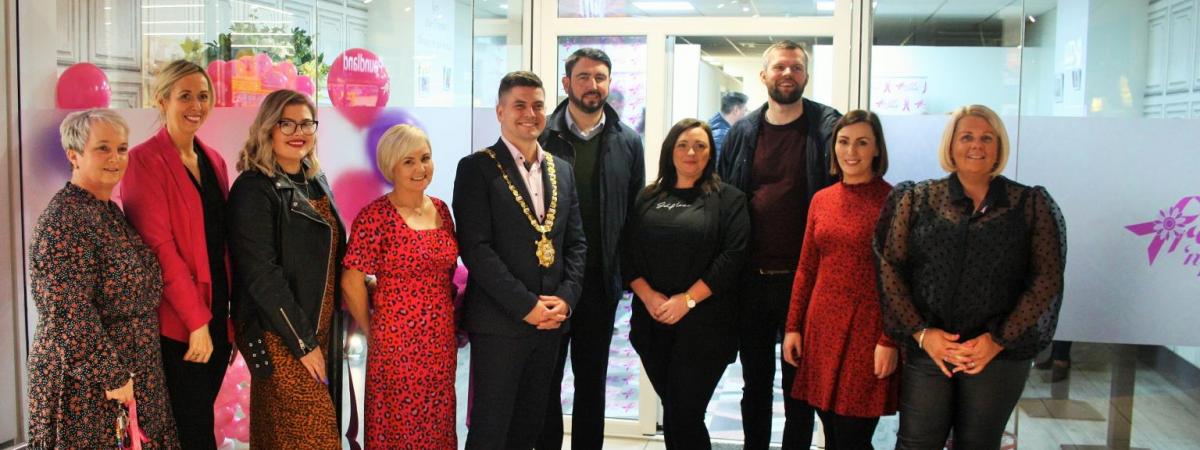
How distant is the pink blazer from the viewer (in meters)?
2.87

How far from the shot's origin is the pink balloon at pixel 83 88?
12.5ft

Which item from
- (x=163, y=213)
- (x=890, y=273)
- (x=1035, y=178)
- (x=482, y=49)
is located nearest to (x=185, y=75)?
(x=163, y=213)

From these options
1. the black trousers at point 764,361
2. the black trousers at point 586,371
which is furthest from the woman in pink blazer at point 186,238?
the black trousers at point 764,361

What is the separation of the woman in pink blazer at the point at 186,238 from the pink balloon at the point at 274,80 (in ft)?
1.78

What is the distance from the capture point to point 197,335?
2.89m

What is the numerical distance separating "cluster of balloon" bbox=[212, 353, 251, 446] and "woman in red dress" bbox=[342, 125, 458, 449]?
0.95 m

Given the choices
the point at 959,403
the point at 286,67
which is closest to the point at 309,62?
the point at 286,67

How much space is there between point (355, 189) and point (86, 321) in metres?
1.14

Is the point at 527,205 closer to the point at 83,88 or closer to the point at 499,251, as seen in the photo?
the point at 499,251

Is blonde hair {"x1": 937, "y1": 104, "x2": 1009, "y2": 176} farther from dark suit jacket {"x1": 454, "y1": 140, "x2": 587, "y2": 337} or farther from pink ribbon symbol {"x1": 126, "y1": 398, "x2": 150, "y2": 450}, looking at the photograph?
pink ribbon symbol {"x1": 126, "y1": 398, "x2": 150, "y2": 450}

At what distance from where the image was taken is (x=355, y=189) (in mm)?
3607

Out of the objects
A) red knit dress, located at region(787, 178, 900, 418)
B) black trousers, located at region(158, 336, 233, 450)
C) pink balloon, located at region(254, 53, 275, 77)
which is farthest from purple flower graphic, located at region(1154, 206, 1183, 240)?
pink balloon, located at region(254, 53, 275, 77)

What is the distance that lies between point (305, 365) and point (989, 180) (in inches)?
83.7

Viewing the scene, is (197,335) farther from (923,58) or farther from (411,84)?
(923,58)
